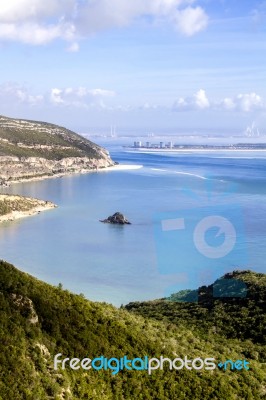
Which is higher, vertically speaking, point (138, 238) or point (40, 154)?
point (40, 154)

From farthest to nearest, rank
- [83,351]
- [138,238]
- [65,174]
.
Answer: [65,174]
[138,238]
[83,351]

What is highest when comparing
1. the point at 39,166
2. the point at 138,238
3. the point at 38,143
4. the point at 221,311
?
the point at 38,143

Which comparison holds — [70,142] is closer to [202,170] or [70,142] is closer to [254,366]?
[202,170]

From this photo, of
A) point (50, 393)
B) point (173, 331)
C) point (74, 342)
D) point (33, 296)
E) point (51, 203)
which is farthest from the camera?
point (51, 203)

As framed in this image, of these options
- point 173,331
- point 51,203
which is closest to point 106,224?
point 51,203


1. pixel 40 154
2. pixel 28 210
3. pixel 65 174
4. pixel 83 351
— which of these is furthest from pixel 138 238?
pixel 40 154

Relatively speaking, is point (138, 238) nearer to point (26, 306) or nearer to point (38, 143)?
point (26, 306)
